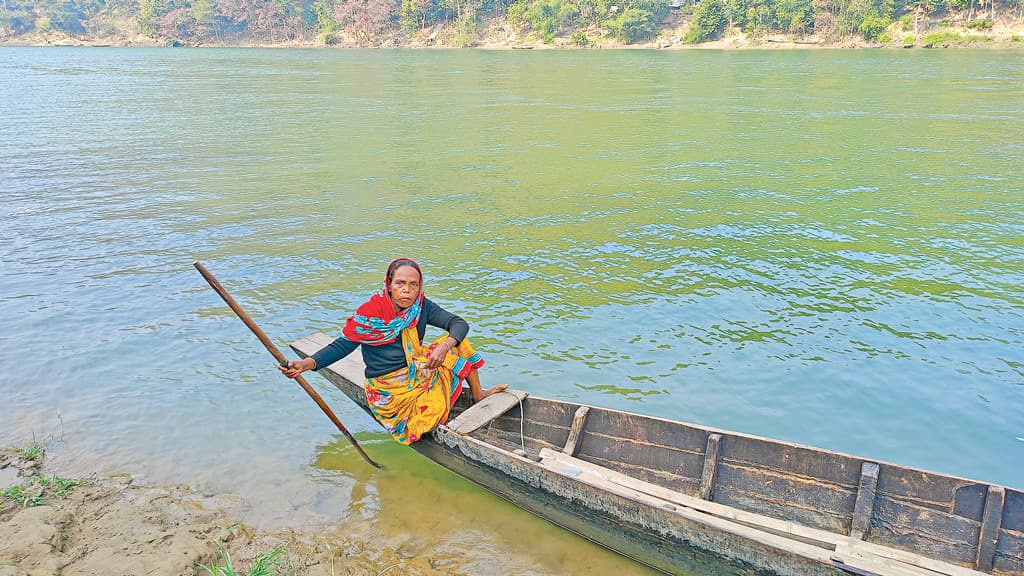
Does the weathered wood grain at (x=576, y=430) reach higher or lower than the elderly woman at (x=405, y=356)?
lower

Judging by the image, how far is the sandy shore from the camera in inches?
169

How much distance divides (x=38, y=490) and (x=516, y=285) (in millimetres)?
6054

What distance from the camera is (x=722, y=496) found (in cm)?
514

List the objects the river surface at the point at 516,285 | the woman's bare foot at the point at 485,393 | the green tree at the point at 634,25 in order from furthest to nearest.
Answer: the green tree at the point at 634,25 < the river surface at the point at 516,285 < the woman's bare foot at the point at 485,393

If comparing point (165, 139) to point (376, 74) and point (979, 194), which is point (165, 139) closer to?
point (979, 194)

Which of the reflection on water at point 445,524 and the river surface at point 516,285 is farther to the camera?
the river surface at point 516,285

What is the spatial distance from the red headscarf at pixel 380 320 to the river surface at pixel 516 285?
1341 mm

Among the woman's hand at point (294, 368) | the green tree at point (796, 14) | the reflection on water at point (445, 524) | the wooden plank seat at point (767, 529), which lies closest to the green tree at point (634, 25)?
the green tree at point (796, 14)

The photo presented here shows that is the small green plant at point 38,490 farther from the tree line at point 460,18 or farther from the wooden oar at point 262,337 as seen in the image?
the tree line at point 460,18

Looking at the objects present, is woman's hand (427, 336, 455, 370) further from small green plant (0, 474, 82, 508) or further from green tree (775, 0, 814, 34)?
green tree (775, 0, 814, 34)

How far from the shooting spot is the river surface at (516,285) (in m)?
6.20

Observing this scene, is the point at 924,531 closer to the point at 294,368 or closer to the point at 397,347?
the point at 397,347

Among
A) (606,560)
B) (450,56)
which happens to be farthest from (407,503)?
(450,56)

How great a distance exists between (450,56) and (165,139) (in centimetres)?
4313
